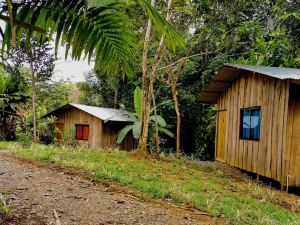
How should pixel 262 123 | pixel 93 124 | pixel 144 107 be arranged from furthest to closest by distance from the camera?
pixel 93 124 < pixel 144 107 < pixel 262 123

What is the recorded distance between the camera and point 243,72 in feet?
33.6

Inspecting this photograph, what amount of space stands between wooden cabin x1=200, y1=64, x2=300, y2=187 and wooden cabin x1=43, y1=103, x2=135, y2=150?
24.8ft

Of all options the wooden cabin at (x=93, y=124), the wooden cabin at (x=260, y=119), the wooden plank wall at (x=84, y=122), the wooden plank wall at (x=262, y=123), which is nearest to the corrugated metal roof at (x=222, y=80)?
the wooden cabin at (x=260, y=119)

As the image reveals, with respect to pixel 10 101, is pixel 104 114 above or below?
below

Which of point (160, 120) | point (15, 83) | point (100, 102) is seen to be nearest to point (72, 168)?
point (160, 120)

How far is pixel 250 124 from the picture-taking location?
9.51 metres

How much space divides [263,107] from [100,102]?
18.1 metres

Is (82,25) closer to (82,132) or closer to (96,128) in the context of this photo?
(96,128)

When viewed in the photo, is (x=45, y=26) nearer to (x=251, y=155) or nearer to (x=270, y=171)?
(x=270, y=171)

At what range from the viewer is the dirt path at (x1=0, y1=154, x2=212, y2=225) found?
160 inches

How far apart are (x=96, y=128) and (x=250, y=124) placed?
36.1ft

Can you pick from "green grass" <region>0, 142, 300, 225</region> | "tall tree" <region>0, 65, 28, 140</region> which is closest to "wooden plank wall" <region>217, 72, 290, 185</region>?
"green grass" <region>0, 142, 300, 225</region>

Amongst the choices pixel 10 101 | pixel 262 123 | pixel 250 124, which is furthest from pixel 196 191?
pixel 10 101

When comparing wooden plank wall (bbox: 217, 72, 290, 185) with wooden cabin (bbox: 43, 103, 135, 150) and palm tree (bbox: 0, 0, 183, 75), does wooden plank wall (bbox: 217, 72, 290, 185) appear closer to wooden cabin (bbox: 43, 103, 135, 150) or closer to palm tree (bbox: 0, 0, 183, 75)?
palm tree (bbox: 0, 0, 183, 75)
